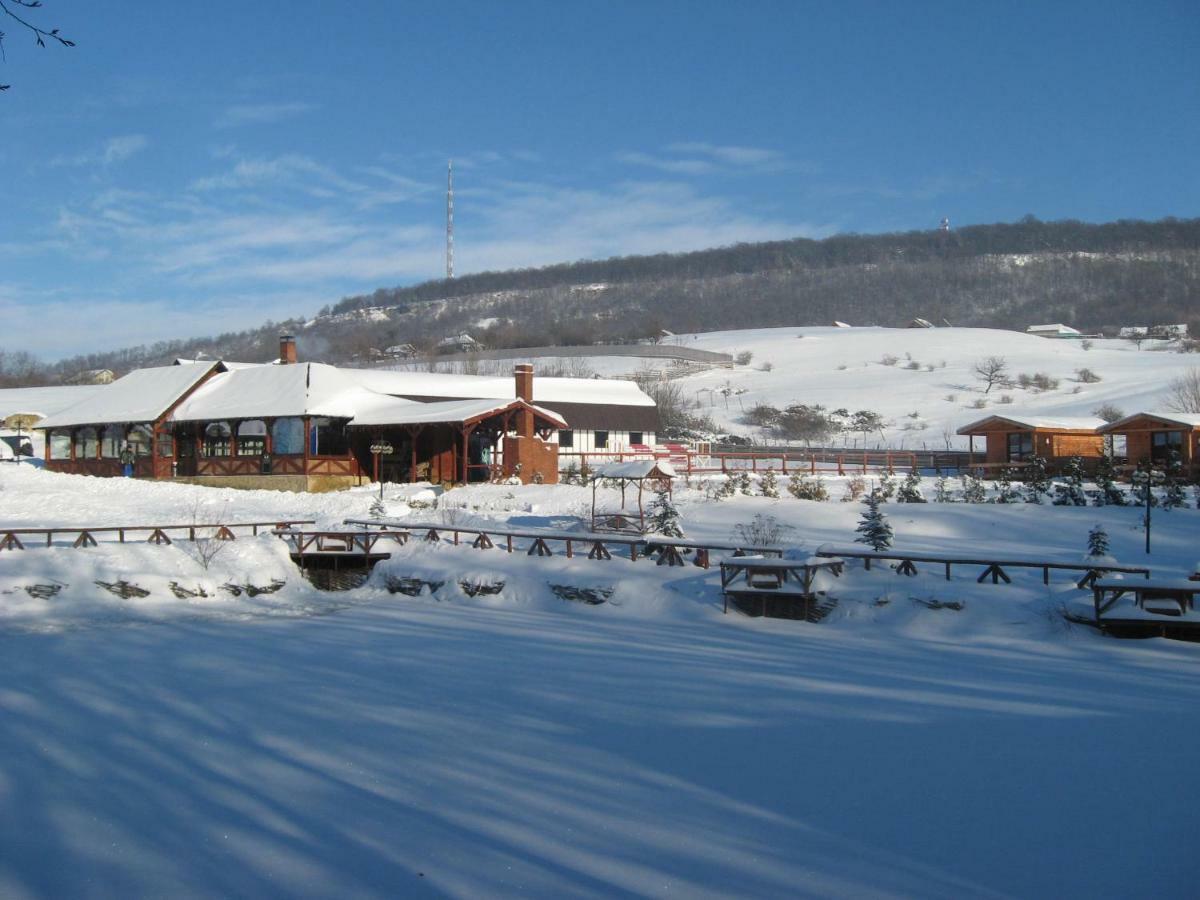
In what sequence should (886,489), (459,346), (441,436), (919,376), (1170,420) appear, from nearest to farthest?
(886,489) → (1170,420) → (441,436) → (919,376) → (459,346)

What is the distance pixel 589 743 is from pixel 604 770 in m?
0.69

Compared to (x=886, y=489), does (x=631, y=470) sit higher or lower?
higher

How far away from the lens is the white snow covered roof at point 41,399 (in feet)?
188

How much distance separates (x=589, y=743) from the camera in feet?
26.3

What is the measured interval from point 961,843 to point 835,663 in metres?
4.86

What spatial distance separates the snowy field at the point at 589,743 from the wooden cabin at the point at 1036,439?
24881mm

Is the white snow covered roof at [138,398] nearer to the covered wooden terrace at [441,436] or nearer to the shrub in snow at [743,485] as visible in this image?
the covered wooden terrace at [441,436]

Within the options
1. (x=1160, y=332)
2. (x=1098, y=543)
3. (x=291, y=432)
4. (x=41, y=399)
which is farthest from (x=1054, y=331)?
(x=1098, y=543)

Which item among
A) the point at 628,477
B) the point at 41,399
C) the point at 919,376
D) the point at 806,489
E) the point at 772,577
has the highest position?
the point at 919,376

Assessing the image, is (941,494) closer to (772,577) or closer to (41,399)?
(772,577)

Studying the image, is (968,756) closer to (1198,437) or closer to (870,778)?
(870,778)

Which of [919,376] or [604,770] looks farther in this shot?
[919,376]

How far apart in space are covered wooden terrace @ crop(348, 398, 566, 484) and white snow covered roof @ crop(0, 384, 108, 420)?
94.5 feet

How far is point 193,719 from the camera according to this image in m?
8.73
